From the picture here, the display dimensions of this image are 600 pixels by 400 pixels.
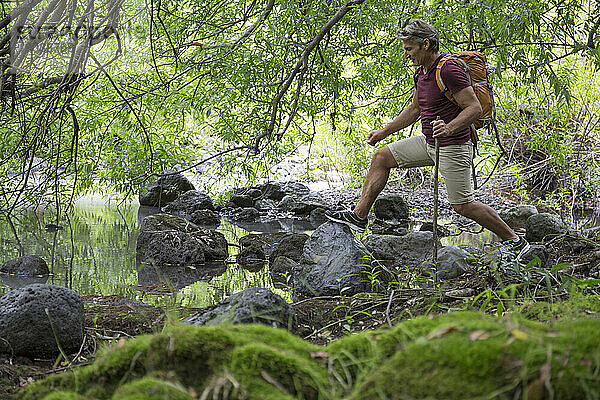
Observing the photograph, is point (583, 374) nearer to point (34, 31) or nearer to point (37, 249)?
point (34, 31)

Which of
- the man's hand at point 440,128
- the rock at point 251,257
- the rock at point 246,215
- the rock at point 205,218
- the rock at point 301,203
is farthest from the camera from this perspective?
the rock at point 301,203

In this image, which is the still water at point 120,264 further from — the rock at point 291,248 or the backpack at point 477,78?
the backpack at point 477,78

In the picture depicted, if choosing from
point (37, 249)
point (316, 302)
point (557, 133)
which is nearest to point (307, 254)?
point (316, 302)

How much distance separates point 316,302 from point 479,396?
11.6ft

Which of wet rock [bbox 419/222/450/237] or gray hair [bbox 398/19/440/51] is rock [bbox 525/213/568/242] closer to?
wet rock [bbox 419/222/450/237]

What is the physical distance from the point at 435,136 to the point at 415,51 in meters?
0.82

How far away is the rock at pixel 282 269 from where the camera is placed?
21.6 feet

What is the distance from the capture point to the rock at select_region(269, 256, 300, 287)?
260 inches

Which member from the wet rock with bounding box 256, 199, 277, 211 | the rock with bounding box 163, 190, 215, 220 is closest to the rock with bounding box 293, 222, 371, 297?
the rock with bounding box 163, 190, 215, 220

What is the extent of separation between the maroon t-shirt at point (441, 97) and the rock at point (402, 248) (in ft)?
8.12

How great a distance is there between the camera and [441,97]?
4.78 m

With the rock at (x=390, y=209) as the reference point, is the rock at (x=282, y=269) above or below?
below

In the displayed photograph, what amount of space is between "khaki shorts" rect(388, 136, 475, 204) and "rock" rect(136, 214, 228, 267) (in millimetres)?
3607

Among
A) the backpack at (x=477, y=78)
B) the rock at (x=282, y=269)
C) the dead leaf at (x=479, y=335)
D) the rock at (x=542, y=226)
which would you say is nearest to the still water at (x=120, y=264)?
the rock at (x=282, y=269)
